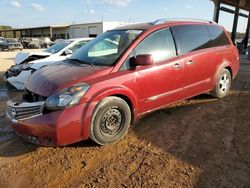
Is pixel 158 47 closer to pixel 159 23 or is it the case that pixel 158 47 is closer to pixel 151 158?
pixel 159 23

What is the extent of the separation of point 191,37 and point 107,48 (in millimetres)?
1741

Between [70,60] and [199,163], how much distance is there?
2.92m

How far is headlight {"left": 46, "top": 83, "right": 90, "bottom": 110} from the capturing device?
3832 millimetres

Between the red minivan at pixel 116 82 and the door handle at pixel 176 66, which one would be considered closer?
the red minivan at pixel 116 82

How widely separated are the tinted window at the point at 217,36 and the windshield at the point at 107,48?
210 cm

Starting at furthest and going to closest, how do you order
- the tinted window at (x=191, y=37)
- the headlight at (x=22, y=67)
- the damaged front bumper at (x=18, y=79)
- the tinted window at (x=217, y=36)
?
the headlight at (x=22, y=67)
the damaged front bumper at (x=18, y=79)
the tinted window at (x=217, y=36)
the tinted window at (x=191, y=37)

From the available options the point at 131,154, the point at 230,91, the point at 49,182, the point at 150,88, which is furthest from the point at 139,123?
the point at 230,91

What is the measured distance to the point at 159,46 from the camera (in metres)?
4.98

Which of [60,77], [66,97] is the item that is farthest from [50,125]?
[60,77]

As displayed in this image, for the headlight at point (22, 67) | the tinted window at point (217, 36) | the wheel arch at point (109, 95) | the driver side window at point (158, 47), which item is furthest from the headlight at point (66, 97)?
the headlight at point (22, 67)

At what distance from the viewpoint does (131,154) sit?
4.03 metres

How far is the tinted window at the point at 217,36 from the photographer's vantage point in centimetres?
621

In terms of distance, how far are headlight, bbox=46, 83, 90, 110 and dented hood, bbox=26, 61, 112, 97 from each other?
99 mm

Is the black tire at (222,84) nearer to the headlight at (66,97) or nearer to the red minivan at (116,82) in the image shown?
the red minivan at (116,82)
